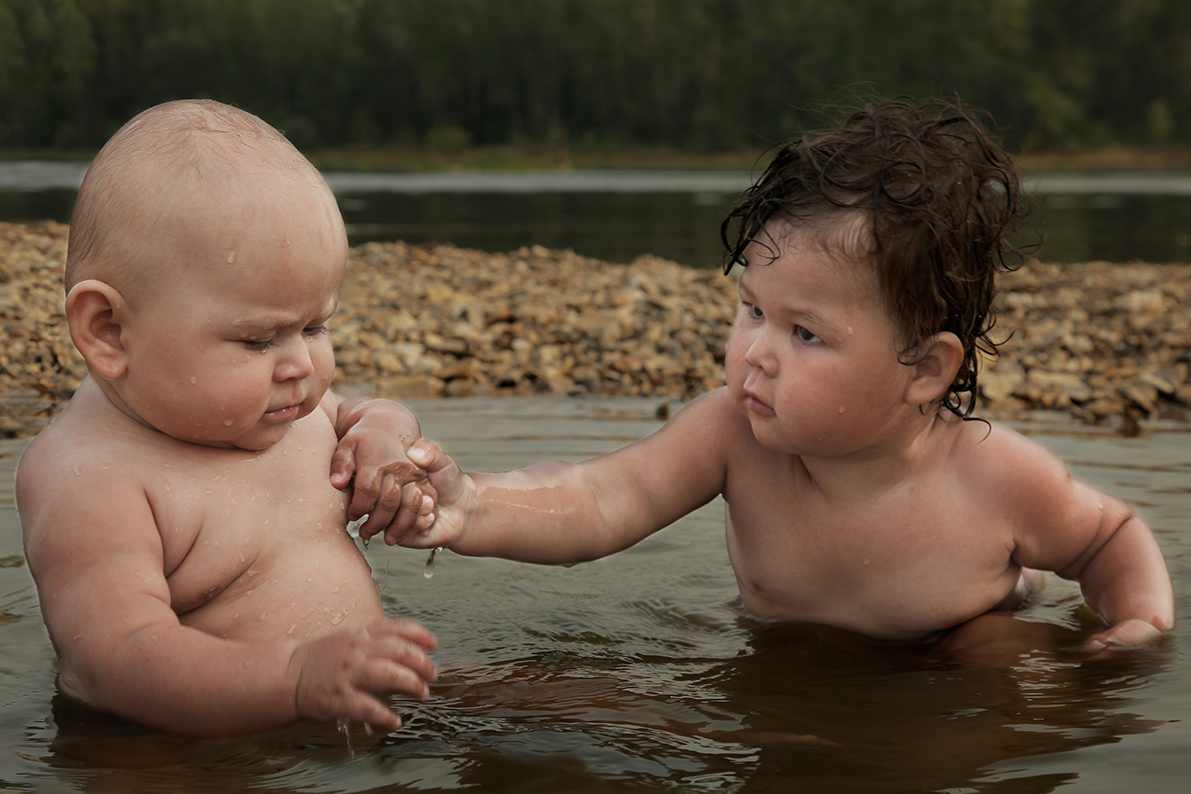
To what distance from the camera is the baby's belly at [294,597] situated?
184 cm

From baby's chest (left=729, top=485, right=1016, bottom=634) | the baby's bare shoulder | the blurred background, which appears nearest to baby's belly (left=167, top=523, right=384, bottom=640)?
baby's chest (left=729, top=485, right=1016, bottom=634)

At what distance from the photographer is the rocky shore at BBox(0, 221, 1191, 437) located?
15.5ft

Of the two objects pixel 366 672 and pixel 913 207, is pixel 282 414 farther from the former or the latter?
pixel 913 207

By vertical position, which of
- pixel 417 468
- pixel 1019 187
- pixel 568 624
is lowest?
pixel 568 624

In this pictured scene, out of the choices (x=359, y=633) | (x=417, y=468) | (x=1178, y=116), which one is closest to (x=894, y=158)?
(x=417, y=468)

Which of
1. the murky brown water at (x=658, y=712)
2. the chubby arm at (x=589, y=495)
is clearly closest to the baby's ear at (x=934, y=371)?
the chubby arm at (x=589, y=495)

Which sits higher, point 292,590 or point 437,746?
point 292,590

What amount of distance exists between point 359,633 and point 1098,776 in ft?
3.43

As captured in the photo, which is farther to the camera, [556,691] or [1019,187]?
[1019,187]

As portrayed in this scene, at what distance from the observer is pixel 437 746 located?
1742mm

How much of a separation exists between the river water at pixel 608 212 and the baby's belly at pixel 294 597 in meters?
1.62

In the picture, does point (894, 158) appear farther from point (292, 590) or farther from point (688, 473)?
point (292, 590)

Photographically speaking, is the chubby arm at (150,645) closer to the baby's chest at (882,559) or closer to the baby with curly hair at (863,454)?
the baby with curly hair at (863,454)

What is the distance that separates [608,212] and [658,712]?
65.6 ft
